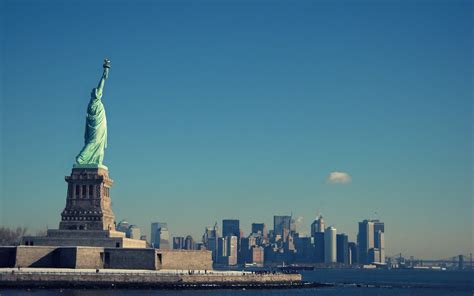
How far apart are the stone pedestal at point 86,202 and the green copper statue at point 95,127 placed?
181 cm

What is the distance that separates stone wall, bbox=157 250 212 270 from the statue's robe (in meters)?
13.7

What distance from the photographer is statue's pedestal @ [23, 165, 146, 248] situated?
297ft

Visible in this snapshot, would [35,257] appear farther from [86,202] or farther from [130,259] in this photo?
[130,259]

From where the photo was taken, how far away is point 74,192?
9400 centimetres

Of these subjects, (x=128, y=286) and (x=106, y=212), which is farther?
(x=106, y=212)

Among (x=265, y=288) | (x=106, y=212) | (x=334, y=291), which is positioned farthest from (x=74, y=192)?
(x=334, y=291)

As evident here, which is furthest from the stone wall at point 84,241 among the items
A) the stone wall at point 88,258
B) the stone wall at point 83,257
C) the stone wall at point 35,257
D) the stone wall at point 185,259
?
the stone wall at point 185,259

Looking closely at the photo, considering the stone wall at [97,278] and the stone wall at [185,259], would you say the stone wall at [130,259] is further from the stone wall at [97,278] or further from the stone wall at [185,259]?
the stone wall at [97,278]

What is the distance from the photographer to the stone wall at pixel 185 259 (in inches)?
3543

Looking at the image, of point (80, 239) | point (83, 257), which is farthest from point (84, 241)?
point (83, 257)

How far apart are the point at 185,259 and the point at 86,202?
1267cm

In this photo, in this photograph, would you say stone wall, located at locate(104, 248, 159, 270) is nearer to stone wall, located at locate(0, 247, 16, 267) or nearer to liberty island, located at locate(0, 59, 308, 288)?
liberty island, located at locate(0, 59, 308, 288)

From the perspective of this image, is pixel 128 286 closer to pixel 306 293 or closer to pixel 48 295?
pixel 48 295

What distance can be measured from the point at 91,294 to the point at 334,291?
30276 millimetres
